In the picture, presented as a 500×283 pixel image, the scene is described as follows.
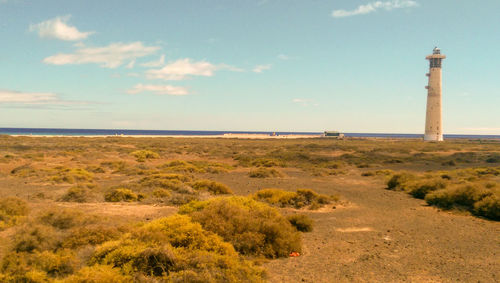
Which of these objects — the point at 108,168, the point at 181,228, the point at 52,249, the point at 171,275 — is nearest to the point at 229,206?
the point at 181,228

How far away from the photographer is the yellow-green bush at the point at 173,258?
19.4 ft

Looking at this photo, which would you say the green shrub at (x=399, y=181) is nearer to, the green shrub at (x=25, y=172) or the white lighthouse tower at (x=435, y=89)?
the green shrub at (x=25, y=172)

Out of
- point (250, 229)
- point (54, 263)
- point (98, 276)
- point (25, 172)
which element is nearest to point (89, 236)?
point (54, 263)

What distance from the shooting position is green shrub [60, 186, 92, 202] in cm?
1541

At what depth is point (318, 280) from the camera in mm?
7332

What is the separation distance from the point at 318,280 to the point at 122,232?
4929 millimetres

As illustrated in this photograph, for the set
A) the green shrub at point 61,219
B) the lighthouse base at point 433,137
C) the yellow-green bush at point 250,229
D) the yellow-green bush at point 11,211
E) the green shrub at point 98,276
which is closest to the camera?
the green shrub at point 98,276

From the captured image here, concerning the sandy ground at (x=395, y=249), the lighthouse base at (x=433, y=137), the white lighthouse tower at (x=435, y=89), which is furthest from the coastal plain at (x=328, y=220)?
the lighthouse base at (x=433, y=137)

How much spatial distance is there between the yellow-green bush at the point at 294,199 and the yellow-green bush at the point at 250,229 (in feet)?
19.6

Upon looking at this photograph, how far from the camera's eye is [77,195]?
15648 mm

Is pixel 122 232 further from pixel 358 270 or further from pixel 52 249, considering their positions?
pixel 358 270

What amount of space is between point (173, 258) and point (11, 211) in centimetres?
887

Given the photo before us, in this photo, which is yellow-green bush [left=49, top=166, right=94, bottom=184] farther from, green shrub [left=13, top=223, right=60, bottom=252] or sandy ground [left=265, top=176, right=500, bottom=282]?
sandy ground [left=265, top=176, right=500, bottom=282]

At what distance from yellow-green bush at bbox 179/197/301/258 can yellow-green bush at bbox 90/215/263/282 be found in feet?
3.98
